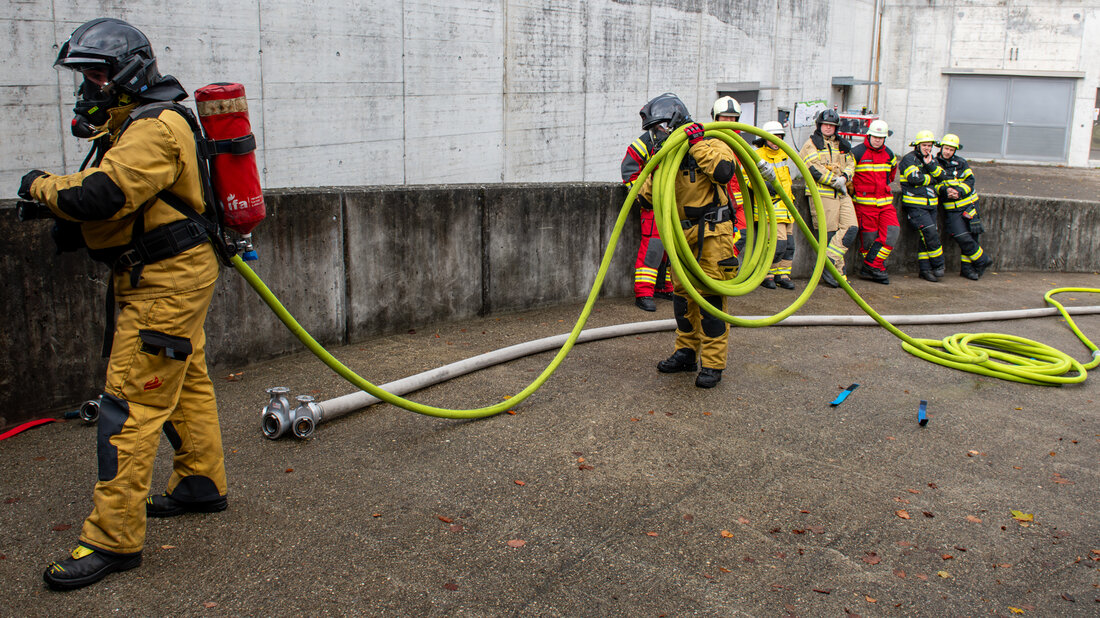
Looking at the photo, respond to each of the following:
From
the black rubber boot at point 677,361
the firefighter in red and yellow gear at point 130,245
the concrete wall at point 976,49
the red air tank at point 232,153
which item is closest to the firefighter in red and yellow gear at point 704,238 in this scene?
the black rubber boot at point 677,361

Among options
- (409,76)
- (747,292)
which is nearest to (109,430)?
(747,292)

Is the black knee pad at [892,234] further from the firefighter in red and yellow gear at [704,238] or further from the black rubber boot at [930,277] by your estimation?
the firefighter in red and yellow gear at [704,238]

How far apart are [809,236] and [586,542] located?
10.2 ft

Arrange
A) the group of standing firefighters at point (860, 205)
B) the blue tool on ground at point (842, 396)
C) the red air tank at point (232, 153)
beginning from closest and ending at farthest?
the red air tank at point (232, 153)
the blue tool on ground at point (842, 396)
the group of standing firefighters at point (860, 205)

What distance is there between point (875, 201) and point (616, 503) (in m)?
7.20

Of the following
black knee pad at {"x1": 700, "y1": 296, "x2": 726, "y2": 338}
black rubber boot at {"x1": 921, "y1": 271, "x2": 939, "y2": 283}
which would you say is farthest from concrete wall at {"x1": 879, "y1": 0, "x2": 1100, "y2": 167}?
black knee pad at {"x1": 700, "y1": 296, "x2": 726, "y2": 338}

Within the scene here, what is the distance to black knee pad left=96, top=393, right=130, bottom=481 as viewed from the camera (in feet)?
11.3

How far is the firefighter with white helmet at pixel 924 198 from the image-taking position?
10.5m

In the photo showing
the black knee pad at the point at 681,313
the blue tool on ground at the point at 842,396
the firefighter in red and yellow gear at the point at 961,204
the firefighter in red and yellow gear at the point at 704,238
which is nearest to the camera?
the blue tool on ground at the point at 842,396

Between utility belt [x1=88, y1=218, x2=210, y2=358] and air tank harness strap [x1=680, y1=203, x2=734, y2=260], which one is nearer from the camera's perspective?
utility belt [x1=88, y1=218, x2=210, y2=358]

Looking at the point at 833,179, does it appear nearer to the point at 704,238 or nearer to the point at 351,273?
the point at 704,238

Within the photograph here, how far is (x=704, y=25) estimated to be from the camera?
15.4 metres

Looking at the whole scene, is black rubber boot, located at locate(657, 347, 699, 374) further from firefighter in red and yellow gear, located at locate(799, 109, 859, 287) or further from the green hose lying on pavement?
firefighter in red and yellow gear, located at locate(799, 109, 859, 287)

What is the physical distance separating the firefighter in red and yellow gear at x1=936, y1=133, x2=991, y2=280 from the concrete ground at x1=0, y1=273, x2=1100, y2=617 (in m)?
4.54
